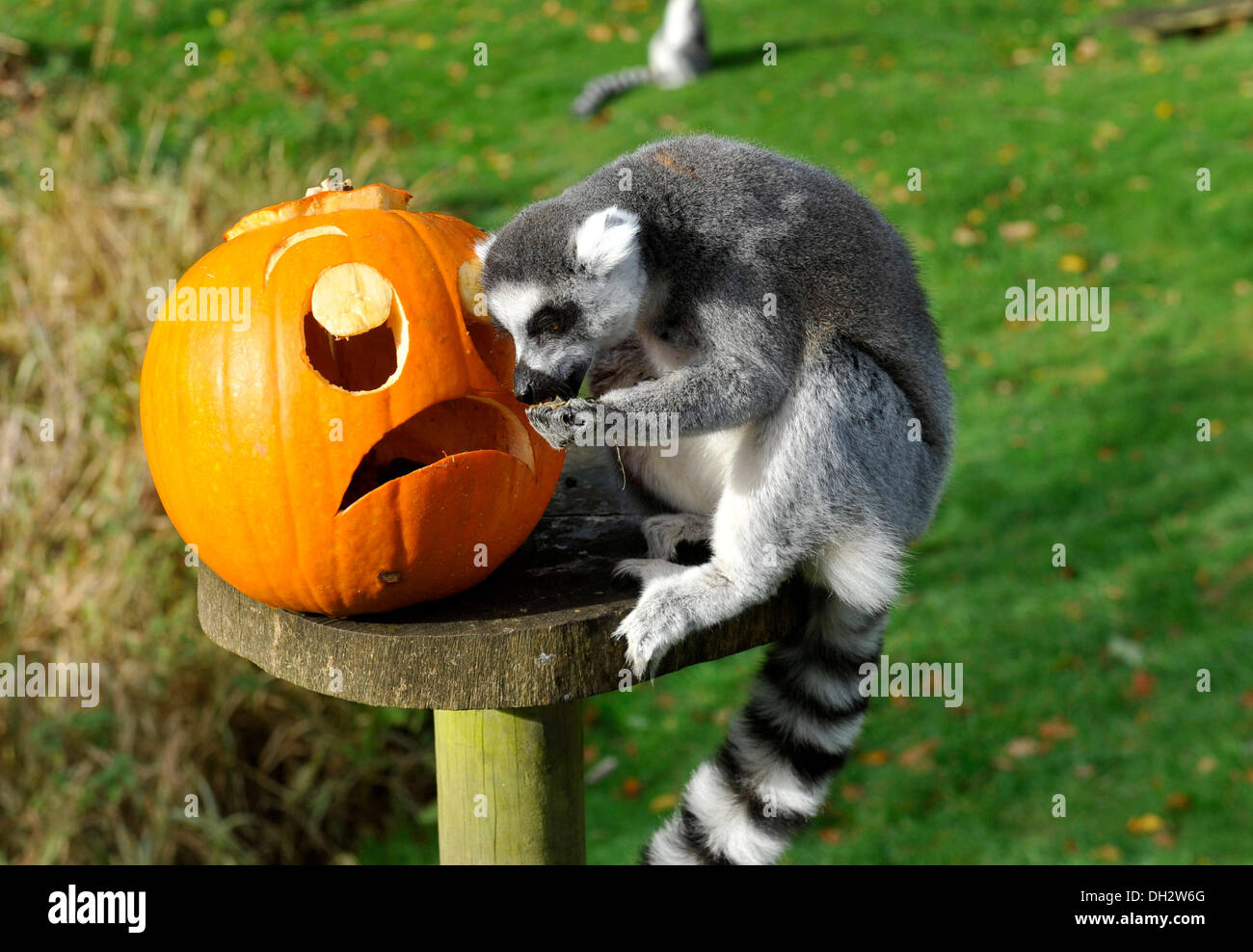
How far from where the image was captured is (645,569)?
2.66 m

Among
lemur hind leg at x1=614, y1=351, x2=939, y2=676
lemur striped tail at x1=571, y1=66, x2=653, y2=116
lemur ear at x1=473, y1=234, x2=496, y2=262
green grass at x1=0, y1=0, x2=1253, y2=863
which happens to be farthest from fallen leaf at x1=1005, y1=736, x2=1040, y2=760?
lemur striped tail at x1=571, y1=66, x2=653, y2=116

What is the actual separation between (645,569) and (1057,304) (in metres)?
6.67

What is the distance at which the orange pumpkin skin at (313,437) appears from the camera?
227 centimetres

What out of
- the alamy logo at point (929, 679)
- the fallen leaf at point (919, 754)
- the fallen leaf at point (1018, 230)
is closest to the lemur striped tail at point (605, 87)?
the fallen leaf at point (1018, 230)

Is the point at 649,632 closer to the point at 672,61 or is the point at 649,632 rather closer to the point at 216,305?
the point at 216,305

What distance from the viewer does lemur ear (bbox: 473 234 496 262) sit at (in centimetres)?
262

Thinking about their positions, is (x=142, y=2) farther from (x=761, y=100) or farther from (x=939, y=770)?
(x=939, y=770)

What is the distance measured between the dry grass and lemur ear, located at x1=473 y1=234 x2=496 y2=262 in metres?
2.31

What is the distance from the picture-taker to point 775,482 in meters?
2.65

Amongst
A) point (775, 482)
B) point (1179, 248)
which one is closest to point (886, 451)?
point (775, 482)

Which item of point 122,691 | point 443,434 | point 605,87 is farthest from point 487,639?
point 605,87

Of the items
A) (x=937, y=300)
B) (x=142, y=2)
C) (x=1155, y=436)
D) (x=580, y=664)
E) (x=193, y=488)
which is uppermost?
(x=142, y=2)

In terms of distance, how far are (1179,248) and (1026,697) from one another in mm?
4886

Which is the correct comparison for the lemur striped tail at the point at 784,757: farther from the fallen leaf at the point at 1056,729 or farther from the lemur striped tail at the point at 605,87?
the lemur striped tail at the point at 605,87
